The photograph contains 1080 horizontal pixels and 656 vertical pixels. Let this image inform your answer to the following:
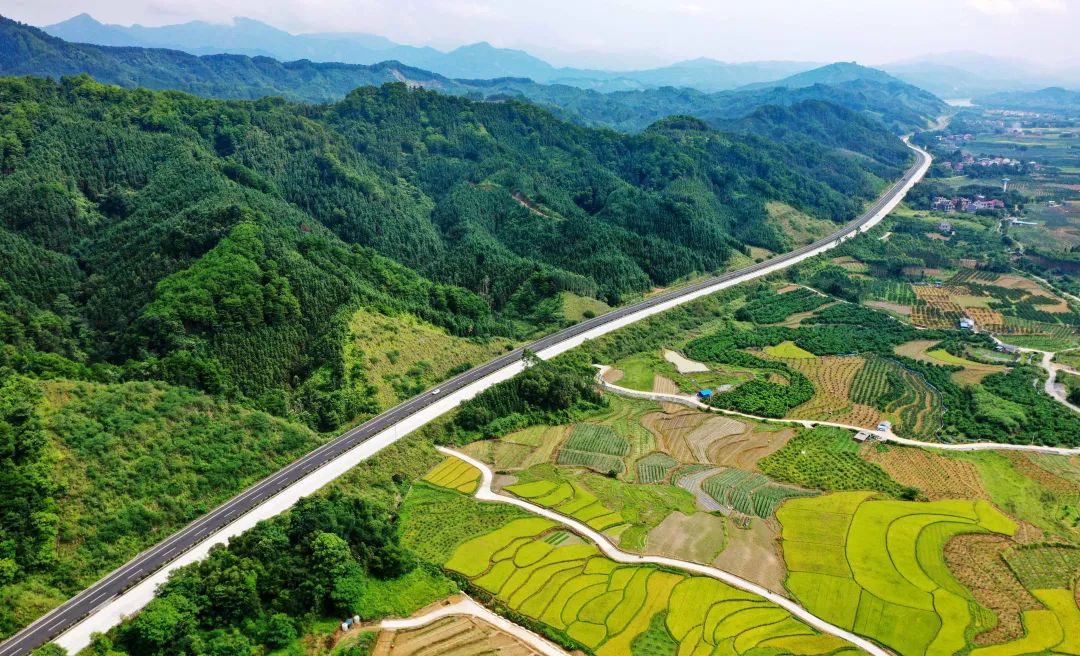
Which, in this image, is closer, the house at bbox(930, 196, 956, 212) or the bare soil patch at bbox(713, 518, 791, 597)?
the bare soil patch at bbox(713, 518, 791, 597)

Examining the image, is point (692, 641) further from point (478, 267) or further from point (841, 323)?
point (478, 267)

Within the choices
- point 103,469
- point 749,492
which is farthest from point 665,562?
point 103,469

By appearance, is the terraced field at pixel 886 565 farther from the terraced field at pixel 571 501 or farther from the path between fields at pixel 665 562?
the terraced field at pixel 571 501

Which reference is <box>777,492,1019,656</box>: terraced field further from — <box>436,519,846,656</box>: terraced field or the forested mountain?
the forested mountain

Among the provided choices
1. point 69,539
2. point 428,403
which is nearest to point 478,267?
point 428,403

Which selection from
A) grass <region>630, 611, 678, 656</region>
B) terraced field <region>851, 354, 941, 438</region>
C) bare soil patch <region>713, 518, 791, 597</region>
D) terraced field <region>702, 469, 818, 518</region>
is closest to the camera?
grass <region>630, 611, 678, 656</region>

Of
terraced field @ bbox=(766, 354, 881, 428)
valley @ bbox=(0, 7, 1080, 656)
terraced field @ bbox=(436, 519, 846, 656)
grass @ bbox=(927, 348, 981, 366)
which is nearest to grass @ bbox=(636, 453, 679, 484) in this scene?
valley @ bbox=(0, 7, 1080, 656)

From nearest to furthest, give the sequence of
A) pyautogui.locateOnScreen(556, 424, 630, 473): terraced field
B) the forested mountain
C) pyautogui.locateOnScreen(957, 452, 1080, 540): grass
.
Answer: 1. pyautogui.locateOnScreen(957, 452, 1080, 540): grass
2. pyautogui.locateOnScreen(556, 424, 630, 473): terraced field
3. the forested mountain

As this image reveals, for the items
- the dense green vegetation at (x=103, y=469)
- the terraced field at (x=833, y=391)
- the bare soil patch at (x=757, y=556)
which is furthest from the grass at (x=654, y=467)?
the dense green vegetation at (x=103, y=469)
